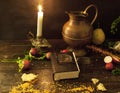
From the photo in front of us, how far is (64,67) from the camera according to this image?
94 cm

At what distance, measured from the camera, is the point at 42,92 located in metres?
0.85

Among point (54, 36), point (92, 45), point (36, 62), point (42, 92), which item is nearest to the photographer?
point (42, 92)

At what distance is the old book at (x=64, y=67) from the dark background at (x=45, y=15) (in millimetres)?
335

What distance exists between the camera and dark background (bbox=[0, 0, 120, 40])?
4.06 ft

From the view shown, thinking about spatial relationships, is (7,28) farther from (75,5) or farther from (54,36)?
(75,5)

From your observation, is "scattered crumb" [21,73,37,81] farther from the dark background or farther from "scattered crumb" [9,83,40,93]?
the dark background

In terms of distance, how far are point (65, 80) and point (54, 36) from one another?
446 mm

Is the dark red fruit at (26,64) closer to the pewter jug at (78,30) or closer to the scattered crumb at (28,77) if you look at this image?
the scattered crumb at (28,77)

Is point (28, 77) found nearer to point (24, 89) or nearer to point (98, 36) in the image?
point (24, 89)

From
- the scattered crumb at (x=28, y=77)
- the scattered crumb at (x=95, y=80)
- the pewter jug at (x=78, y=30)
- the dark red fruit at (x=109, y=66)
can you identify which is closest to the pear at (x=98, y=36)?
the pewter jug at (x=78, y=30)

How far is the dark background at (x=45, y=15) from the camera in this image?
4.06 ft

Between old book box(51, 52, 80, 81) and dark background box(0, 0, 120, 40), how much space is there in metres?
0.34

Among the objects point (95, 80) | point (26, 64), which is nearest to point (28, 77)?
point (26, 64)

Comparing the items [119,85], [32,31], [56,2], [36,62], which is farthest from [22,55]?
[119,85]
